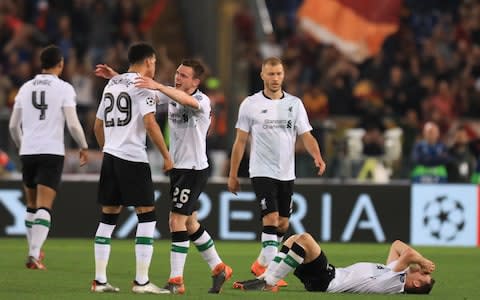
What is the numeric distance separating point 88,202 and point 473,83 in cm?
895

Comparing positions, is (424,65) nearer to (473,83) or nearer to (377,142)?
(473,83)

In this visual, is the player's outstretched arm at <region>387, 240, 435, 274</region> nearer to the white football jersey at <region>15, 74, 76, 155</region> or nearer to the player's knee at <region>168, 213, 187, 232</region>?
the player's knee at <region>168, 213, 187, 232</region>

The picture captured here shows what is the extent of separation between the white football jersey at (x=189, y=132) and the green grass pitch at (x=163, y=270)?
1265 millimetres

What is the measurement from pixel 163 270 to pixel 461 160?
379 inches

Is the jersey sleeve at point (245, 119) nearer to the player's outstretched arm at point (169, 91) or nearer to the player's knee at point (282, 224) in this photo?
the player's knee at point (282, 224)

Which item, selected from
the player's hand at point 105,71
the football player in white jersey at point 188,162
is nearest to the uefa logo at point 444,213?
the football player in white jersey at point 188,162

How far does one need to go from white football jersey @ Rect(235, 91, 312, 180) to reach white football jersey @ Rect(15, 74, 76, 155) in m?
2.29

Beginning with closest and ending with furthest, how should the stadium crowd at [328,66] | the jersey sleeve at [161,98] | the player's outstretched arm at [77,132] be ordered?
1. the jersey sleeve at [161,98]
2. the player's outstretched arm at [77,132]
3. the stadium crowd at [328,66]

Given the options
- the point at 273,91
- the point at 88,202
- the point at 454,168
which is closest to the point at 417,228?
A: the point at 454,168

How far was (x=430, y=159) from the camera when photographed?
2334 cm

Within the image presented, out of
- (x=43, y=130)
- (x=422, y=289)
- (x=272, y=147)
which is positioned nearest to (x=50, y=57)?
(x=43, y=130)

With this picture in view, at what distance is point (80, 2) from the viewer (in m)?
26.3

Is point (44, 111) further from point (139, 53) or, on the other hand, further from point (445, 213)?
point (445, 213)

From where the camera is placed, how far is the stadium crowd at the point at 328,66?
2456cm
